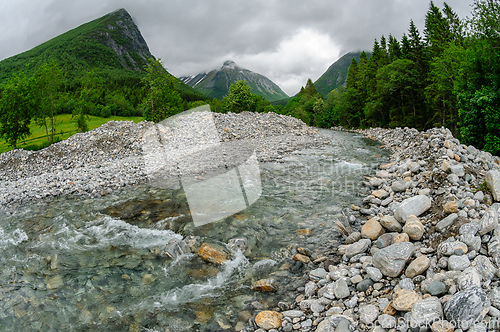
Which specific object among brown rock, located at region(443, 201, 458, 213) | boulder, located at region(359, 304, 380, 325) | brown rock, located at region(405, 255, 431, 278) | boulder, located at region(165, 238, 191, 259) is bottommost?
boulder, located at region(359, 304, 380, 325)

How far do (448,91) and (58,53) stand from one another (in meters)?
228

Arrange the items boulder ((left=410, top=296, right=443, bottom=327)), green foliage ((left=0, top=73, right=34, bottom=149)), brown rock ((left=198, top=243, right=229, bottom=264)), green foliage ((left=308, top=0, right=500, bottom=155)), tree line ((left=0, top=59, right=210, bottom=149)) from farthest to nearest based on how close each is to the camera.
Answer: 1. tree line ((left=0, top=59, right=210, bottom=149))
2. green foliage ((left=0, top=73, right=34, bottom=149))
3. green foliage ((left=308, top=0, right=500, bottom=155))
4. brown rock ((left=198, top=243, right=229, bottom=264))
5. boulder ((left=410, top=296, right=443, bottom=327))

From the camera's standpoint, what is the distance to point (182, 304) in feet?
16.1

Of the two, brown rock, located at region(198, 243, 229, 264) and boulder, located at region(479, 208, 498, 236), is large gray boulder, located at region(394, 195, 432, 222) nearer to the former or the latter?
boulder, located at region(479, 208, 498, 236)

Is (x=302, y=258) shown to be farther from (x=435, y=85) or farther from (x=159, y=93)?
(x=435, y=85)

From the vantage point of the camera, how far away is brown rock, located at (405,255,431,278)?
172 inches

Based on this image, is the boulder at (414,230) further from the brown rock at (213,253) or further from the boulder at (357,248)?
the brown rock at (213,253)

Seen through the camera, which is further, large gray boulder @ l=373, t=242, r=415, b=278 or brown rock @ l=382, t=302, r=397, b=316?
large gray boulder @ l=373, t=242, r=415, b=278

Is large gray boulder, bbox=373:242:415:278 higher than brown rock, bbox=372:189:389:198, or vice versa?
brown rock, bbox=372:189:389:198

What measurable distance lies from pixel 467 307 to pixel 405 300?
0.75 m

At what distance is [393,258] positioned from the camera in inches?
187

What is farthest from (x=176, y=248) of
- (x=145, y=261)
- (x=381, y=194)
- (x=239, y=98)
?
(x=239, y=98)

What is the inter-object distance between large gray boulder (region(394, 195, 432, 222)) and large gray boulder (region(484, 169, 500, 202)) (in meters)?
1.30

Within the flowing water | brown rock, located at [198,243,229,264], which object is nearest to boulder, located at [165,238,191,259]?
the flowing water
